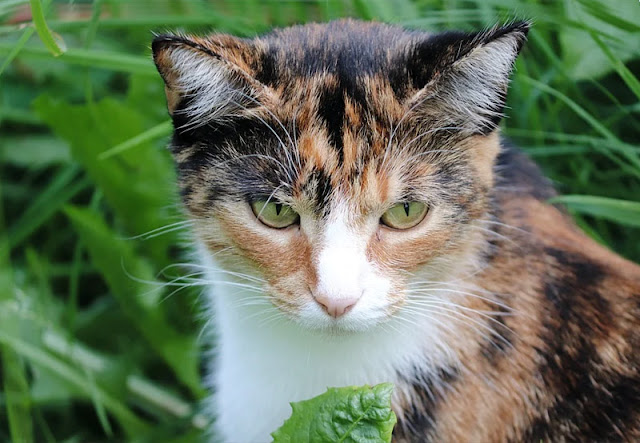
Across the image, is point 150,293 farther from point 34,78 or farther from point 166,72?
point 34,78

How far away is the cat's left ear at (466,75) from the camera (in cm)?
185

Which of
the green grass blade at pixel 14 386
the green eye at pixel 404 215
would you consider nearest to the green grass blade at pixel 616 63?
the green eye at pixel 404 215

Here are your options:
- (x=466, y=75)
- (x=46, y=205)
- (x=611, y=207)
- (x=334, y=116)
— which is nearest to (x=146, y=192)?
(x=46, y=205)

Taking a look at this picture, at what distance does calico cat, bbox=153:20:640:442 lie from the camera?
1.94m

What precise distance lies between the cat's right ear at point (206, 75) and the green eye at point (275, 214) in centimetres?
24

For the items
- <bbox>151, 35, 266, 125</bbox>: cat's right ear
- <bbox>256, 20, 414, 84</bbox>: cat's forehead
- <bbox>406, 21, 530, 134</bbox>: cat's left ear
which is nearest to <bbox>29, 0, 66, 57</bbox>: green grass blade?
<bbox>151, 35, 266, 125</bbox>: cat's right ear

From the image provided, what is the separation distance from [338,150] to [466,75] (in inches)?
14.0

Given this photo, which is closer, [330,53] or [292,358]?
[330,53]

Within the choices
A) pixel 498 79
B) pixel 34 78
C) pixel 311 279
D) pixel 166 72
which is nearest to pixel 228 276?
pixel 311 279

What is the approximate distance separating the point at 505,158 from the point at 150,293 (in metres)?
1.43

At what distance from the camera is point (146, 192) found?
3090mm

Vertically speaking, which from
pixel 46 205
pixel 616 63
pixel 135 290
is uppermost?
pixel 46 205

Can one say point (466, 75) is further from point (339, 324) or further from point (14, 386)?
point (14, 386)

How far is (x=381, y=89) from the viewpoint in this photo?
1990 mm
